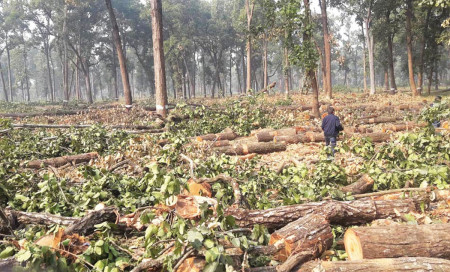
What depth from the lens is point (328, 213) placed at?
378 centimetres

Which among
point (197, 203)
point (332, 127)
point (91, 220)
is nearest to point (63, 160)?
point (91, 220)

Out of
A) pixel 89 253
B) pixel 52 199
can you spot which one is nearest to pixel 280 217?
pixel 89 253

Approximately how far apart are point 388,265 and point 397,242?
0.44 m

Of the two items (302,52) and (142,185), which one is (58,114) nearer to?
(302,52)

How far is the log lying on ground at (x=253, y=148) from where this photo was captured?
888 cm

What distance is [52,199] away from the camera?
4.61 meters

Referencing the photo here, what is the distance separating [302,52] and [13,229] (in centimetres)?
1179

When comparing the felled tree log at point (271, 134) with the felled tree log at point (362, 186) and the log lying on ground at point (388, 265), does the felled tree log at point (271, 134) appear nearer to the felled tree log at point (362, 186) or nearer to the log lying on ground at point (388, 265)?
the felled tree log at point (362, 186)

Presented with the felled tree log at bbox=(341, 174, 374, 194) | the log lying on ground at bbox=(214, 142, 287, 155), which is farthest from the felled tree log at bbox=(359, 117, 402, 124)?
the felled tree log at bbox=(341, 174, 374, 194)

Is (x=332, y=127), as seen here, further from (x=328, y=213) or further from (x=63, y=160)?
(x=63, y=160)

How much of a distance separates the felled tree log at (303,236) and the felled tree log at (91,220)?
1932 mm

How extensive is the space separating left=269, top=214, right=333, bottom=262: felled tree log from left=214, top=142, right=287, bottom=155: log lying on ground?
17.2ft

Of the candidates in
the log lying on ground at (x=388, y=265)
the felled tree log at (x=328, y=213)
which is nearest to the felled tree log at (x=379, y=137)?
the felled tree log at (x=328, y=213)

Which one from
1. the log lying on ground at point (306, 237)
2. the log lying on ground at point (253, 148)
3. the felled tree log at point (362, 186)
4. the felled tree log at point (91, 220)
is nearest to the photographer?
the log lying on ground at point (306, 237)
